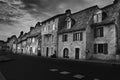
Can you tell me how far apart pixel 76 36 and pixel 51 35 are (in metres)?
9.24

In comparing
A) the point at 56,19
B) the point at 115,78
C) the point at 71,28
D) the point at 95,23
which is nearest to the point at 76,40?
the point at 71,28

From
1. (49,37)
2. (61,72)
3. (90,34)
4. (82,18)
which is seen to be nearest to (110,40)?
(90,34)

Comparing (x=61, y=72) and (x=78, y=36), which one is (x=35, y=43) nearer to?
(x=78, y=36)

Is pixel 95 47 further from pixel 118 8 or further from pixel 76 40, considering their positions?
pixel 118 8

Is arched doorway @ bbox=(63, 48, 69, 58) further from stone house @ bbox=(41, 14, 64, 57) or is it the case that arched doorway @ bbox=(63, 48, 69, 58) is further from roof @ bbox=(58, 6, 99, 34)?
roof @ bbox=(58, 6, 99, 34)

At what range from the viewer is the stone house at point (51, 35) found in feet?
90.8

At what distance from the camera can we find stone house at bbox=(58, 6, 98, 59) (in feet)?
68.2

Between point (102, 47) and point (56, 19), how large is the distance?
45.8 ft

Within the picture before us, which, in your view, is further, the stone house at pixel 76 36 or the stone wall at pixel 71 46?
the stone house at pixel 76 36

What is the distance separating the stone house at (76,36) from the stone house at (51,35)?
1605 millimetres

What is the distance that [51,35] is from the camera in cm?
2964

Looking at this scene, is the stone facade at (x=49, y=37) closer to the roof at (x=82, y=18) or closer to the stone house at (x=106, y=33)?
the roof at (x=82, y=18)

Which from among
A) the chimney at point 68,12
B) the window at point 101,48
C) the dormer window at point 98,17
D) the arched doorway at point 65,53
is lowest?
the arched doorway at point 65,53

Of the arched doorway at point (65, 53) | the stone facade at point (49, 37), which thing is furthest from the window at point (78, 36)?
the stone facade at point (49, 37)
